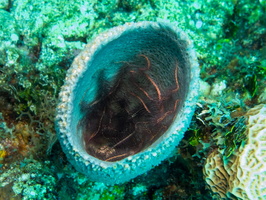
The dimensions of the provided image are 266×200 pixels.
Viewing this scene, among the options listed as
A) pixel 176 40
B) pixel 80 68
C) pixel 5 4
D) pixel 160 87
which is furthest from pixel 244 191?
pixel 5 4

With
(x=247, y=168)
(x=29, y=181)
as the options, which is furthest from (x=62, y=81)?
(x=247, y=168)

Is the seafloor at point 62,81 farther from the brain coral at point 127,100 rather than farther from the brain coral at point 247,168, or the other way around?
the brain coral at point 127,100

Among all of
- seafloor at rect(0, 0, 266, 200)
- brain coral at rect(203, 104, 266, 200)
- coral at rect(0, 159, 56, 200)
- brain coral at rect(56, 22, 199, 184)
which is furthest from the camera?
seafloor at rect(0, 0, 266, 200)

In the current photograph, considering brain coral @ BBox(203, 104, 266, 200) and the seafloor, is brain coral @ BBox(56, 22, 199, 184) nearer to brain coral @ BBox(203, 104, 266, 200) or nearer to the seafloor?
the seafloor

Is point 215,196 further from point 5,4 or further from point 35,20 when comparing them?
point 5,4

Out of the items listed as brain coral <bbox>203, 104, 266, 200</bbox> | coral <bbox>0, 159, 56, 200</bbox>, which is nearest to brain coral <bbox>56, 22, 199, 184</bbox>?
coral <bbox>0, 159, 56, 200</bbox>

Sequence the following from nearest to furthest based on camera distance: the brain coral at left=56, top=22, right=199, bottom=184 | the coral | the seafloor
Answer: the brain coral at left=56, top=22, right=199, bottom=184 < the coral < the seafloor

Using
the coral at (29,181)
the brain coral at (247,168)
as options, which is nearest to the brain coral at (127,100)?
the coral at (29,181)
